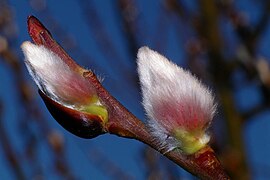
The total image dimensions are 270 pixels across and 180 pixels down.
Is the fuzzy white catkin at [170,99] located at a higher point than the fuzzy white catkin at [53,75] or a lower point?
higher

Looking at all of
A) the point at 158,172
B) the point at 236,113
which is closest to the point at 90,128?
the point at 158,172

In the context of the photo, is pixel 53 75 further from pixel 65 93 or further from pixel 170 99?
pixel 170 99

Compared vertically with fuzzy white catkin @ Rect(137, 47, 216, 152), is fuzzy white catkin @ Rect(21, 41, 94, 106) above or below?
below

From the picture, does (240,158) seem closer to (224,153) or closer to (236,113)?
(224,153)

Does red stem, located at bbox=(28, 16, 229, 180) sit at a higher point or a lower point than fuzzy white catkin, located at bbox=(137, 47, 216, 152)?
lower

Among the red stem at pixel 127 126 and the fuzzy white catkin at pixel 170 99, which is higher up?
the fuzzy white catkin at pixel 170 99
